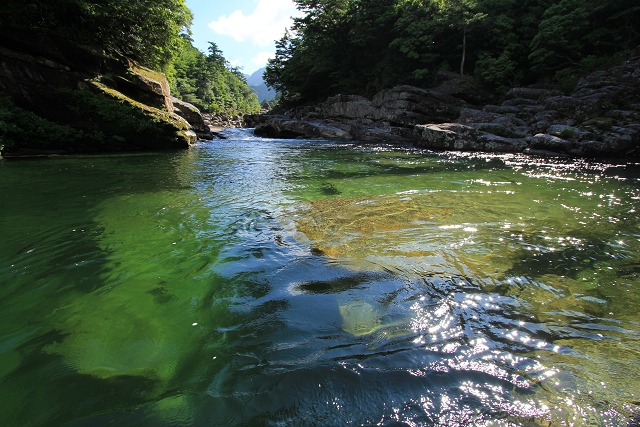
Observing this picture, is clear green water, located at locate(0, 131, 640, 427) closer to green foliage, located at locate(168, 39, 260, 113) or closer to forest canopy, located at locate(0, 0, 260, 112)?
forest canopy, located at locate(0, 0, 260, 112)

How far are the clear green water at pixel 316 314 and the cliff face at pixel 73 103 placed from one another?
29.4 feet

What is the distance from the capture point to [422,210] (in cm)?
576

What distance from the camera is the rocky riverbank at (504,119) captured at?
13781mm

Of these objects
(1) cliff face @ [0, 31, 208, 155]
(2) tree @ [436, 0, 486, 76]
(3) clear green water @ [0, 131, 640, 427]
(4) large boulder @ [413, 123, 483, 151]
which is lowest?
(3) clear green water @ [0, 131, 640, 427]

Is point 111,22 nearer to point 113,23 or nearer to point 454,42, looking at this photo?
point 113,23

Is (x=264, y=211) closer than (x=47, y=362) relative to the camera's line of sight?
No

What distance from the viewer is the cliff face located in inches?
469

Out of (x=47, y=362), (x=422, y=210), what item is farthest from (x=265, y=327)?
(x=422, y=210)

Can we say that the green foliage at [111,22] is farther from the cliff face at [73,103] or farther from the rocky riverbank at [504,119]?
the rocky riverbank at [504,119]

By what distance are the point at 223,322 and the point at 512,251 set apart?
383cm

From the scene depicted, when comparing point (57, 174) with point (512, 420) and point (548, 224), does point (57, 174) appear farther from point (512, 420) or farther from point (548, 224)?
point (548, 224)

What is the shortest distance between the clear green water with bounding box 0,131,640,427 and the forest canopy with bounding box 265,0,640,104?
24.0 meters

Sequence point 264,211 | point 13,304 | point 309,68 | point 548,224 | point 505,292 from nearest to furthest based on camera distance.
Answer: point 13,304, point 505,292, point 548,224, point 264,211, point 309,68

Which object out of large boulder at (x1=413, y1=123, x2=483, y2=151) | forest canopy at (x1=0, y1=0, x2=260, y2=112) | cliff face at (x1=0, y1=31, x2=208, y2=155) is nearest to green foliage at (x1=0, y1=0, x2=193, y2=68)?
forest canopy at (x1=0, y1=0, x2=260, y2=112)
